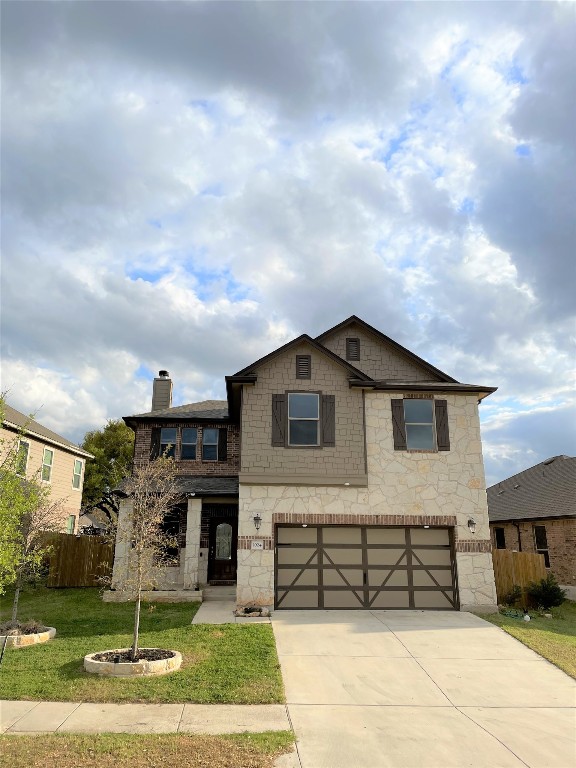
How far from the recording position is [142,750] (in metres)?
Answer: 6.61

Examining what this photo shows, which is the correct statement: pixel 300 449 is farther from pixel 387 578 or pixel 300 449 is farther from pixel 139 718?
pixel 139 718

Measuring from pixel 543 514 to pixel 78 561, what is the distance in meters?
18.6

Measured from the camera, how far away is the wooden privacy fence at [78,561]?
63.8 feet

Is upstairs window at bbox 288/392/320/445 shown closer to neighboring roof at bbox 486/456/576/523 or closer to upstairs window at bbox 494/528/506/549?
neighboring roof at bbox 486/456/576/523

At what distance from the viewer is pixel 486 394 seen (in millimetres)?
17734

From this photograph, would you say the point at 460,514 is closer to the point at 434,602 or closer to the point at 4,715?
the point at 434,602

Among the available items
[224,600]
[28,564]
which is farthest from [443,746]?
[28,564]

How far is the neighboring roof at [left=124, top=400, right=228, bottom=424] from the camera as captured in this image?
22875mm

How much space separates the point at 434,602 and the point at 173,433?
1226cm

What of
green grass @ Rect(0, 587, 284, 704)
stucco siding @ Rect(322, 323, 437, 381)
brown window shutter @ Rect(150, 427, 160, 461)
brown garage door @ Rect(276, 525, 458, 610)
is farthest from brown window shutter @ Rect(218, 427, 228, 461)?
green grass @ Rect(0, 587, 284, 704)

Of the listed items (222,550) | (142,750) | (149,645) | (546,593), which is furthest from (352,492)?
(142,750)

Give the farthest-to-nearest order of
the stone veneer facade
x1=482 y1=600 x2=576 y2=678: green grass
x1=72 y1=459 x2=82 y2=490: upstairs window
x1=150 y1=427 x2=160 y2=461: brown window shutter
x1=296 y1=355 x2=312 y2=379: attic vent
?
x1=72 y1=459 x2=82 y2=490: upstairs window
x1=150 y1=427 x2=160 y2=461: brown window shutter
x1=296 y1=355 x2=312 y2=379: attic vent
the stone veneer facade
x1=482 y1=600 x2=576 y2=678: green grass

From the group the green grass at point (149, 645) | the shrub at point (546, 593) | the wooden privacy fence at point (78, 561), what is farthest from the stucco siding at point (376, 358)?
the wooden privacy fence at point (78, 561)

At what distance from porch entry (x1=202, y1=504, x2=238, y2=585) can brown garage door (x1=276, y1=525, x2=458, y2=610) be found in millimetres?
4630
